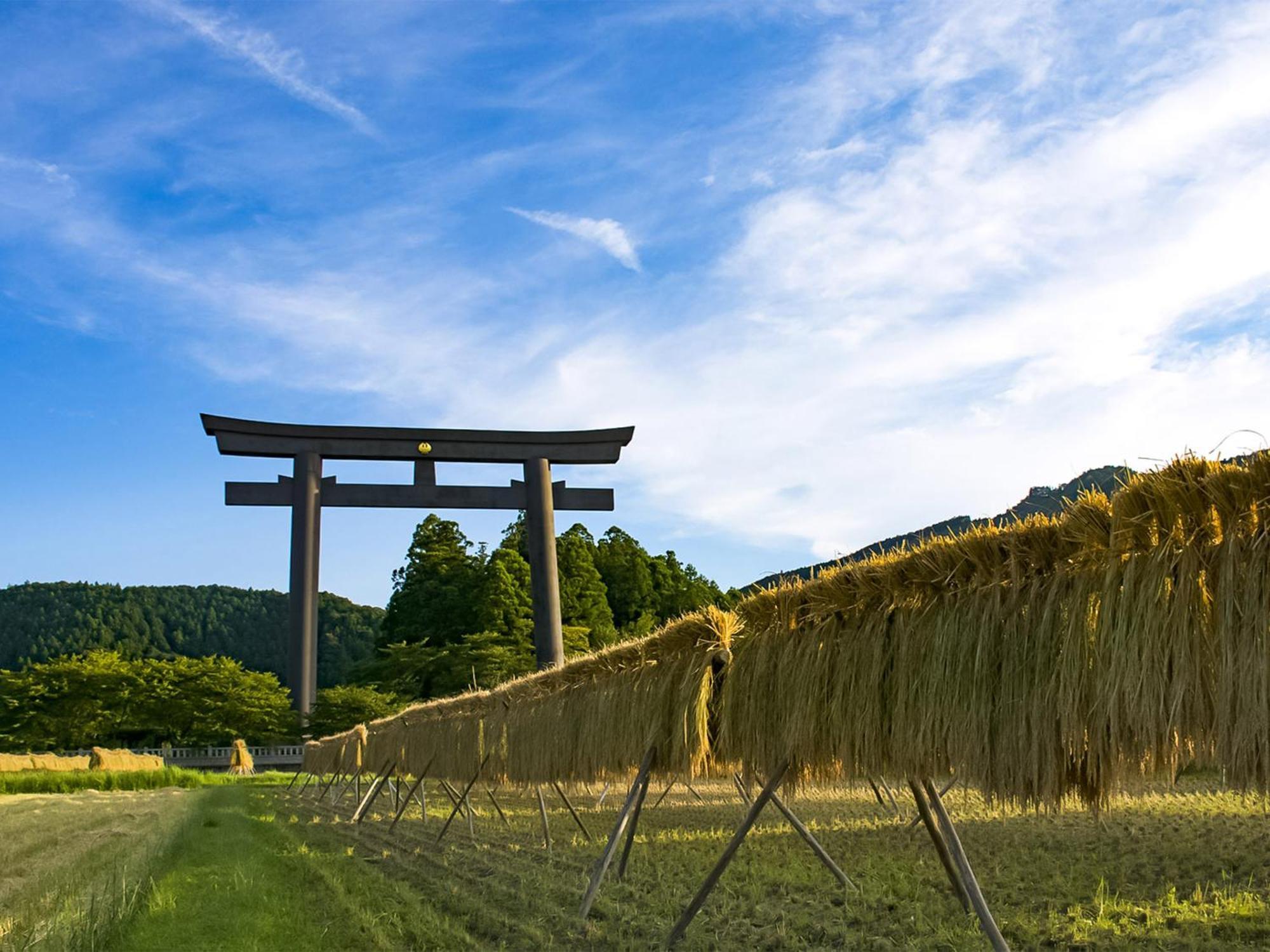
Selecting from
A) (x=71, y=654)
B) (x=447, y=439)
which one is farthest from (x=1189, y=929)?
(x=71, y=654)

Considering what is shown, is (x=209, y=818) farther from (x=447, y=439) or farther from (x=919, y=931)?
(x=447, y=439)

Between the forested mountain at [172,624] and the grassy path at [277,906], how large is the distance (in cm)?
6420

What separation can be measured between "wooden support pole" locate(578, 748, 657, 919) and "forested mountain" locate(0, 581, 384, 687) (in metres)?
67.7

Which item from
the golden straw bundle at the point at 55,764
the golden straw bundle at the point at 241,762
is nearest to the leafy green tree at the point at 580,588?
the golden straw bundle at the point at 241,762

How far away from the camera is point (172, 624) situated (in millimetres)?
81938

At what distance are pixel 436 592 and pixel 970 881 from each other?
54702mm

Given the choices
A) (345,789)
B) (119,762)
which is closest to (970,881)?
(345,789)

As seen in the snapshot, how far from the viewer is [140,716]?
46.0m

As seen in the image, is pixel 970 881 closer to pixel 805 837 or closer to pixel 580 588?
pixel 805 837

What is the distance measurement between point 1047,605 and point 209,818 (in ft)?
48.2

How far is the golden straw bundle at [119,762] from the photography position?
31109 mm

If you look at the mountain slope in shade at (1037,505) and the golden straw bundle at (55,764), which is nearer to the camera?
the mountain slope in shade at (1037,505)

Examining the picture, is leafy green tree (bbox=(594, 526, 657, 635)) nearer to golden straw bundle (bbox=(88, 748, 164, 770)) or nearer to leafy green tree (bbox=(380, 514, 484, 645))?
leafy green tree (bbox=(380, 514, 484, 645))

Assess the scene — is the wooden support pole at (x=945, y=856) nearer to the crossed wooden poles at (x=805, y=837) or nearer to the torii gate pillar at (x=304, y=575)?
the crossed wooden poles at (x=805, y=837)
